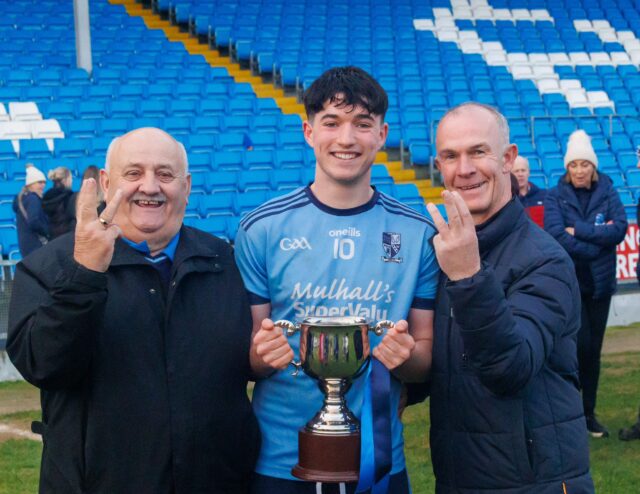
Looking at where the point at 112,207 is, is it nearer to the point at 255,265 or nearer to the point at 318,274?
the point at 255,265

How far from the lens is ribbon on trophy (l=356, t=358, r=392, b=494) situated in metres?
2.76

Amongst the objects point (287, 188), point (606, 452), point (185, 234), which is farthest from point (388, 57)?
point (185, 234)

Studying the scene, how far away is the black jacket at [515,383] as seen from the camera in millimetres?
2553

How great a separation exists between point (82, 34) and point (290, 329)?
45.0 ft

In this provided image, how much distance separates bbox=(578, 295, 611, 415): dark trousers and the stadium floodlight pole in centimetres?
1073

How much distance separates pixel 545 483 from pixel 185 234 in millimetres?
1228

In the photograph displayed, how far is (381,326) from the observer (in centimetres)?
278

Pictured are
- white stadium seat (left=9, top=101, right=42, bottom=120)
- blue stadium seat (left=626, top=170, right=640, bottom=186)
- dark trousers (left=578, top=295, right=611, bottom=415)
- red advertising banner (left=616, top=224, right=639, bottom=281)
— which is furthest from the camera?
blue stadium seat (left=626, top=170, right=640, bottom=186)

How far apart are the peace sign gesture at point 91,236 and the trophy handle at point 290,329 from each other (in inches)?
18.8

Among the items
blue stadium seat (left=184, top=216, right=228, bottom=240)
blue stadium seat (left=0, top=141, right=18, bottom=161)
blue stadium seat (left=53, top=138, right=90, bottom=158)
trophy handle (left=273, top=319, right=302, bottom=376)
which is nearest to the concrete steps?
blue stadium seat (left=184, top=216, right=228, bottom=240)

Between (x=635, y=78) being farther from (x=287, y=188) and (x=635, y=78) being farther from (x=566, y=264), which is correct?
(x=566, y=264)

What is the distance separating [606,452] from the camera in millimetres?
5992

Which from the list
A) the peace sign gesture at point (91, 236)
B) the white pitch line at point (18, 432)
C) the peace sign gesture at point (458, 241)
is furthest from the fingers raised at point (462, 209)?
the white pitch line at point (18, 432)

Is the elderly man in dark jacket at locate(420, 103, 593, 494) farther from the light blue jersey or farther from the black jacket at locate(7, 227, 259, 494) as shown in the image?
the black jacket at locate(7, 227, 259, 494)
